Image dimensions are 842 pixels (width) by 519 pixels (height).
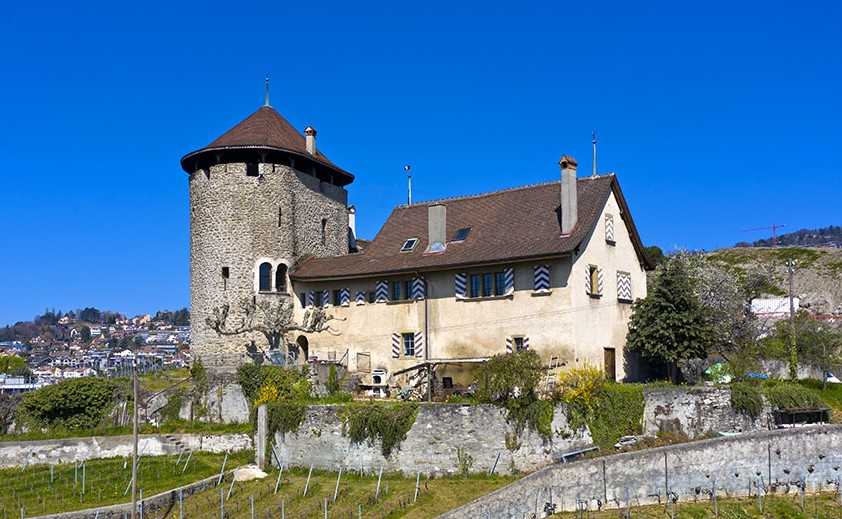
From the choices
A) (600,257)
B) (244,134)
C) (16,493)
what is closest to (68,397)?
(16,493)

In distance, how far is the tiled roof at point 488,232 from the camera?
115ft

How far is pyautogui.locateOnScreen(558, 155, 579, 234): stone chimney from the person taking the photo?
34812mm

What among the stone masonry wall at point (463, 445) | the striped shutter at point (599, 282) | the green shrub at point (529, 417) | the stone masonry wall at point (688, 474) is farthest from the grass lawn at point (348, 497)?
the striped shutter at point (599, 282)

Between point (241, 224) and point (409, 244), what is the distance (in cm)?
860

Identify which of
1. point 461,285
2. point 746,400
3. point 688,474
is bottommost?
point 688,474

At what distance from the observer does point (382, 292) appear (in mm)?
39562

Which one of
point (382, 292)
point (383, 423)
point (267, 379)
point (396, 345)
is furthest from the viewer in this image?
point (382, 292)

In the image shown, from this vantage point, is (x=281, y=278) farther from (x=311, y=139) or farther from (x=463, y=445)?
(x=463, y=445)

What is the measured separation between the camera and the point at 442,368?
3647cm

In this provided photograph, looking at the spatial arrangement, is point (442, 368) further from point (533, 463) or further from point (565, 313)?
point (533, 463)

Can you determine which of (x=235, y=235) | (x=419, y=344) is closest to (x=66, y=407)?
(x=235, y=235)

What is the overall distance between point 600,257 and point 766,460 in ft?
35.6

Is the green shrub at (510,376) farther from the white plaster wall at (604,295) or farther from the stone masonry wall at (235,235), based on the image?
the stone masonry wall at (235,235)

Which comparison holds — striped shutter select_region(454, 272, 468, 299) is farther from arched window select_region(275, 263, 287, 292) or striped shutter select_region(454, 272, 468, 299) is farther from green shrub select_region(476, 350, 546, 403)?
arched window select_region(275, 263, 287, 292)
